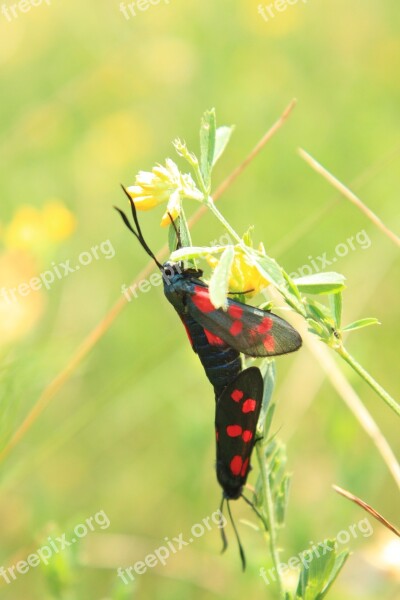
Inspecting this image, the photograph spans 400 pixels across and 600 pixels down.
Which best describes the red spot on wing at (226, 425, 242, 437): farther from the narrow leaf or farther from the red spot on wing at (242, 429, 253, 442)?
the narrow leaf

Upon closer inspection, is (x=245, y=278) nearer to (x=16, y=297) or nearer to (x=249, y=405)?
(x=249, y=405)

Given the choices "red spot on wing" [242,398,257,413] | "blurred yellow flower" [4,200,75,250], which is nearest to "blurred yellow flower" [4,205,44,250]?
"blurred yellow flower" [4,200,75,250]

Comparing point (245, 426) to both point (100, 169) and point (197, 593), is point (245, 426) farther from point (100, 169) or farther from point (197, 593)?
point (100, 169)

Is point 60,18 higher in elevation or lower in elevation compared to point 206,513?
higher

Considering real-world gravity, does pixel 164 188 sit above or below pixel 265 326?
above

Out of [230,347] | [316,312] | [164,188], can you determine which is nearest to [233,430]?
[230,347]

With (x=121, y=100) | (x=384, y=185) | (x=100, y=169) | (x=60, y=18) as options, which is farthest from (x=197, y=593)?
(x=60, y=18)

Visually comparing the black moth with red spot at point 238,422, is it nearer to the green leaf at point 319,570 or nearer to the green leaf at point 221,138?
the green leaf at point 319,570
